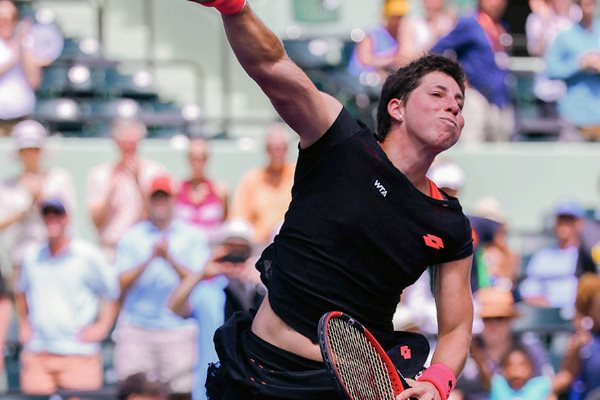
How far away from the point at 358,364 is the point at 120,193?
5.78 metres

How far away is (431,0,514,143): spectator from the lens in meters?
10.3

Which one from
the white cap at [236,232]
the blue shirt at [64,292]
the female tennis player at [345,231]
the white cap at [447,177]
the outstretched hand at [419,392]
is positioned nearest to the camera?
the outstretched hand at [419,392]

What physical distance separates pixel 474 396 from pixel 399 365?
336 cm

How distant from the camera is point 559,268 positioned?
934 cm

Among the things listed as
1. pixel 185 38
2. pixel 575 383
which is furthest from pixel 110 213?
pixel 185 38

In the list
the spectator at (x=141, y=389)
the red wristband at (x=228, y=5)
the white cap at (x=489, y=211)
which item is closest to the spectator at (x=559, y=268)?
the white cap at (x=489, y=211)

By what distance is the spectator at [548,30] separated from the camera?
12.0m

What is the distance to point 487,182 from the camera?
11.4 m

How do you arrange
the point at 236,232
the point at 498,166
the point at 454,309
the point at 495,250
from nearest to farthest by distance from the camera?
the point at 454,309 < the point at 236,232 < the point at 495,250 < the point at 498,166

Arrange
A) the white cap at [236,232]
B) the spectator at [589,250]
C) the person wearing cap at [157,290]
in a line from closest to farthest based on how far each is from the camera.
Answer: the white cap at [236,232]
the person wearing cap at [157,290]
the spectator at [589,250]

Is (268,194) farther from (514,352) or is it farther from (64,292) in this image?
(514,352)

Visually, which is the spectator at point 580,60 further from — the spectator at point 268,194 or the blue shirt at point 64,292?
the blue shirt at point 64,292

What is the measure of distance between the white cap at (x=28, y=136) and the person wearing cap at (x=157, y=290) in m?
1.26

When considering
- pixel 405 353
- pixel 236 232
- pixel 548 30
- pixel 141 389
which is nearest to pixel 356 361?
pixel 405 353
